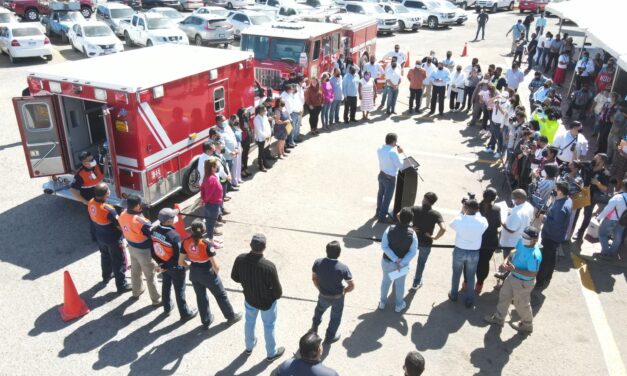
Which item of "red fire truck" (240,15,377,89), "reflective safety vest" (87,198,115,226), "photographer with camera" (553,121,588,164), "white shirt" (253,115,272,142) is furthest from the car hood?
Result: "photographer with camera" (553,121,588,164)

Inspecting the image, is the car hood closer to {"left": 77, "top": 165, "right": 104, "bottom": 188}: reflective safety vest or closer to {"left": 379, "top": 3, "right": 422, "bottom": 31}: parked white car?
{"left": 379, "top": 3, "right": 422, "bottom": 31}: parked white car

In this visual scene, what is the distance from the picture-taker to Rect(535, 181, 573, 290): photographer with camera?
298 inches

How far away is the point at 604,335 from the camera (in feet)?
23.2

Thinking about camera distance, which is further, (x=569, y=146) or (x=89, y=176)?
(x=569, y=146)

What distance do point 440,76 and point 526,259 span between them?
10452 mm

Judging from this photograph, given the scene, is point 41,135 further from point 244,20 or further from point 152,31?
point 244,20

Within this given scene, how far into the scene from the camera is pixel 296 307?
24.5 feet

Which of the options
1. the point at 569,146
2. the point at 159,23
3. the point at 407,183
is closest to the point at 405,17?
the point at 159,23

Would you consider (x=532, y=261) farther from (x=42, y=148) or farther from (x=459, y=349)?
(x=42, y=148)

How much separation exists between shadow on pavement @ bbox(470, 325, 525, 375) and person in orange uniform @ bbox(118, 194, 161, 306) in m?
4.45

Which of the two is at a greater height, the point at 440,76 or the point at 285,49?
the point at 285,49

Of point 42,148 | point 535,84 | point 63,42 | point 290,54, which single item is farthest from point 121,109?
point 63,42

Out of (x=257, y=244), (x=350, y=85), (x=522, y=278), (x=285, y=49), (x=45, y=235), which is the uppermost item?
(x=285, y=49)

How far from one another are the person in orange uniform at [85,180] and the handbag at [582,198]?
27.2 feet
